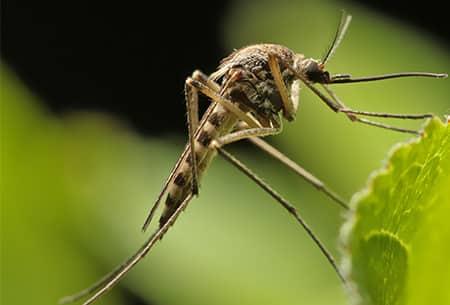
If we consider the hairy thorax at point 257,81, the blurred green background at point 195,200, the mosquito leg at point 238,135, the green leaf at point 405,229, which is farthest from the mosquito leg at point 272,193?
the green leaf at point 405,229

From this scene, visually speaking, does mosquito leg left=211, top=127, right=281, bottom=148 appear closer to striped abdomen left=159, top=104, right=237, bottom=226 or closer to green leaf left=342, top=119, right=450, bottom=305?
striped abdomen left=159, top=104, right=237, bottom=226

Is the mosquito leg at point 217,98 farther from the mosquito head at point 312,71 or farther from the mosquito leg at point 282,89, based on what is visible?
the mosquito head at point 312,71

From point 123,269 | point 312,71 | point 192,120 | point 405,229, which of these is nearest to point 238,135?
point 192,120

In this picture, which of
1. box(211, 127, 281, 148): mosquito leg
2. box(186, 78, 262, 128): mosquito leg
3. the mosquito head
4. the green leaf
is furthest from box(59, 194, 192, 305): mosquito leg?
the green leaf

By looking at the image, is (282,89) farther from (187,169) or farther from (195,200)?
(195,200)

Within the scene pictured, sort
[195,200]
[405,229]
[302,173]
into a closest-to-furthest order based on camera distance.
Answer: [405,229] < [302,173] < [195,200]

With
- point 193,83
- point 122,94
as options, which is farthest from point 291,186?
point 122,94
